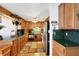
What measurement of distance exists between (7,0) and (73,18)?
4.23ft

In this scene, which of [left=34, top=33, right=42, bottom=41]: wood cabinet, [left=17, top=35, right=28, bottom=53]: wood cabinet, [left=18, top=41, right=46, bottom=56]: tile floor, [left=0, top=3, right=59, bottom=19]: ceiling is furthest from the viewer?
[left=34, top=33, right=42, bottom=41]: wood cabinet

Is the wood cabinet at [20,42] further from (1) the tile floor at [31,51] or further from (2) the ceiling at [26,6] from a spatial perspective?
(2) the ceiling at [26,6]

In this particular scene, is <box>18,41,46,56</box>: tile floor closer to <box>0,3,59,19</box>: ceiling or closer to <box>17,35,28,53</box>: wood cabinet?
<box>17,35,28,53</box>: wood cabinet

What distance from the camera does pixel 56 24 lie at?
3057 millimetres

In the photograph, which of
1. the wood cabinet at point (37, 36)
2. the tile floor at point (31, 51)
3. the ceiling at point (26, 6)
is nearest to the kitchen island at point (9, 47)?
the tile floor at point (31, 51)

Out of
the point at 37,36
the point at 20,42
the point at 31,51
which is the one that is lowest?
the point at 31,51

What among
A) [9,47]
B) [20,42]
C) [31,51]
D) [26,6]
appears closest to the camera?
[9,47]

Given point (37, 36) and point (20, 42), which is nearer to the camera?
point (20, 42)

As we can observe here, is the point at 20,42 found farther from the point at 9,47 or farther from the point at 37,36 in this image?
the point at 9,47

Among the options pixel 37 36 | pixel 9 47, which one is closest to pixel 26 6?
pixel 9 47

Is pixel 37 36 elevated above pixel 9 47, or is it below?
above

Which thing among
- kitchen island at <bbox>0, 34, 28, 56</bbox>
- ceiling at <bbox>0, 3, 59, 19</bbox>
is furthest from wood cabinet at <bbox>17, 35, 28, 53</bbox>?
ceiling at <bbox>0, 3, 59, 19</bbox>

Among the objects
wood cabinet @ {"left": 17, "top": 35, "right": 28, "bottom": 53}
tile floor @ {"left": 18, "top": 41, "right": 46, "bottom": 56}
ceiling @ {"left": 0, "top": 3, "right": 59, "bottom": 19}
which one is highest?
ceiling @ {"left": 0, "top": 3, "right": 59, "bottom": 19}

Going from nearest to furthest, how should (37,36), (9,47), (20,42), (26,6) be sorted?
(9,47) → (26,6) → (20,42) → (37,36)
